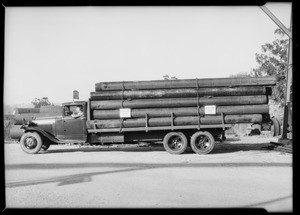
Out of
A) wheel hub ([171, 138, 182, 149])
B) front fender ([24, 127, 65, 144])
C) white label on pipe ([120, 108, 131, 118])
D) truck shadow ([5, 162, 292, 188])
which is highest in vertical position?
white label on pipe ([120, 108, 131, 118])

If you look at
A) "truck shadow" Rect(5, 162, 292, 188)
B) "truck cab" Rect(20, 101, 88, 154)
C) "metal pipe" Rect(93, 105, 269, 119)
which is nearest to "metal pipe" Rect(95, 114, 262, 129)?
"metal pipe" Rect(93, 105, 269, 119)

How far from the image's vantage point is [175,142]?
40.2ft

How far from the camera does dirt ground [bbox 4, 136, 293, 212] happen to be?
5.43 meters

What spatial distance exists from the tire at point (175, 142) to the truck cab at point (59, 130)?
10.9 feet

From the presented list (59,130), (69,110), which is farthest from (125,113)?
(59,130)

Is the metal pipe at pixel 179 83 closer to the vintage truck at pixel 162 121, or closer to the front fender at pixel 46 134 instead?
the vintage truck at pixel 162 121

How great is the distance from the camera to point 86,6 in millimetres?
3760

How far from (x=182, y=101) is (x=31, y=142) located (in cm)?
643

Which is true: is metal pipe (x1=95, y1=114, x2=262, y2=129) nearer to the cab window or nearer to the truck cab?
the truck cab

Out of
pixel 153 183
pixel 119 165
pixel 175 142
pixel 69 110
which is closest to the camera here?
pixel 153 183

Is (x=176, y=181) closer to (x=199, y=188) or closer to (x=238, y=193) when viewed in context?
(x=199, y=188)

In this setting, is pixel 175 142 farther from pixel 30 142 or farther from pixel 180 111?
pixel 30 142

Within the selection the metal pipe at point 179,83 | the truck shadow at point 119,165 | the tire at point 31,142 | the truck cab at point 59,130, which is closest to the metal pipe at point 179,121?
the truck cab at point 59,130

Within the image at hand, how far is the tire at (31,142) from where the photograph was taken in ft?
41.2
